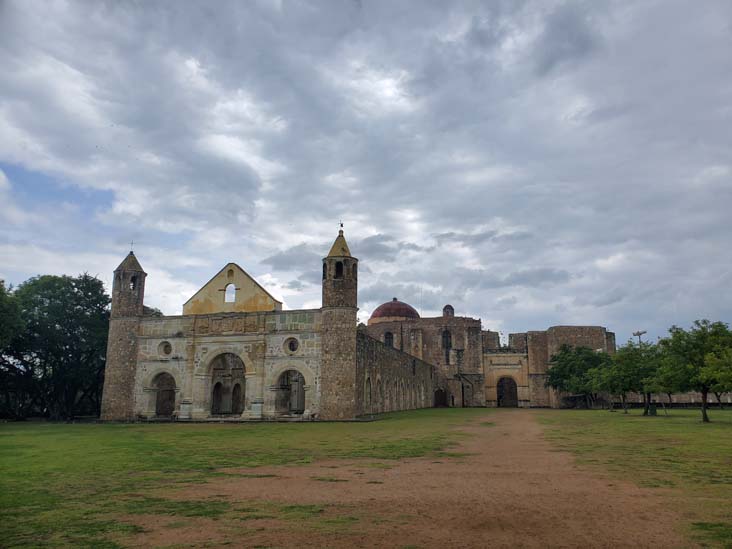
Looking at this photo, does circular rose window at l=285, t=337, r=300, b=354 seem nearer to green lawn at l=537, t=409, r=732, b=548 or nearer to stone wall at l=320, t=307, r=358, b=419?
stone wall at l=320, t=307, r=358, b=419

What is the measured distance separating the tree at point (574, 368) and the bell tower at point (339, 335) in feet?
86.5

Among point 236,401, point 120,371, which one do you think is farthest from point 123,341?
point 236,401

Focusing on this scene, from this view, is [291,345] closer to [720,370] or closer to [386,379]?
[386,379]

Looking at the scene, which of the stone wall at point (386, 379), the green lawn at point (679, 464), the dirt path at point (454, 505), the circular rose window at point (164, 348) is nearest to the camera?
the dirt path at point (454, 505)

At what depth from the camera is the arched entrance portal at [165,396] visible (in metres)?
34.3

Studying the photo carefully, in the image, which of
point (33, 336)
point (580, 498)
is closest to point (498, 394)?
point (33, 336)

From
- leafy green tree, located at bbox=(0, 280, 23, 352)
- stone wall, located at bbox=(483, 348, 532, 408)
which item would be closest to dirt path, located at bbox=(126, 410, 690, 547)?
leafy green tree, located at bbox=(0, 280, 23, 352)

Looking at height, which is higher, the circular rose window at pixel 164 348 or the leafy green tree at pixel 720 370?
the circular rose window at pixel 164 348

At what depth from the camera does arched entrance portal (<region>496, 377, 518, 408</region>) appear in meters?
63.9

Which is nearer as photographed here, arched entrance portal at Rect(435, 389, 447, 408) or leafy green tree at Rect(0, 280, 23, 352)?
leafy green tree at Rect(0, 280, 23, 352)

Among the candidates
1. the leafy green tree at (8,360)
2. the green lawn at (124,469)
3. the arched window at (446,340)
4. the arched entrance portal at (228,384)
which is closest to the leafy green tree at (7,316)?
the leafy green tree at (8,360)

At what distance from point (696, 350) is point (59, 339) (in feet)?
112

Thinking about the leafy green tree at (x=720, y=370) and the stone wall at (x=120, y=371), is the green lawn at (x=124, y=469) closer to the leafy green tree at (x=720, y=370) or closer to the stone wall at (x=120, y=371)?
the leafy green tree at (x=720, y=370)

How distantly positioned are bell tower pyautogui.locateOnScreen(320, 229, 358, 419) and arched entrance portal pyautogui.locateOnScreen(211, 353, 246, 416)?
874 cm
